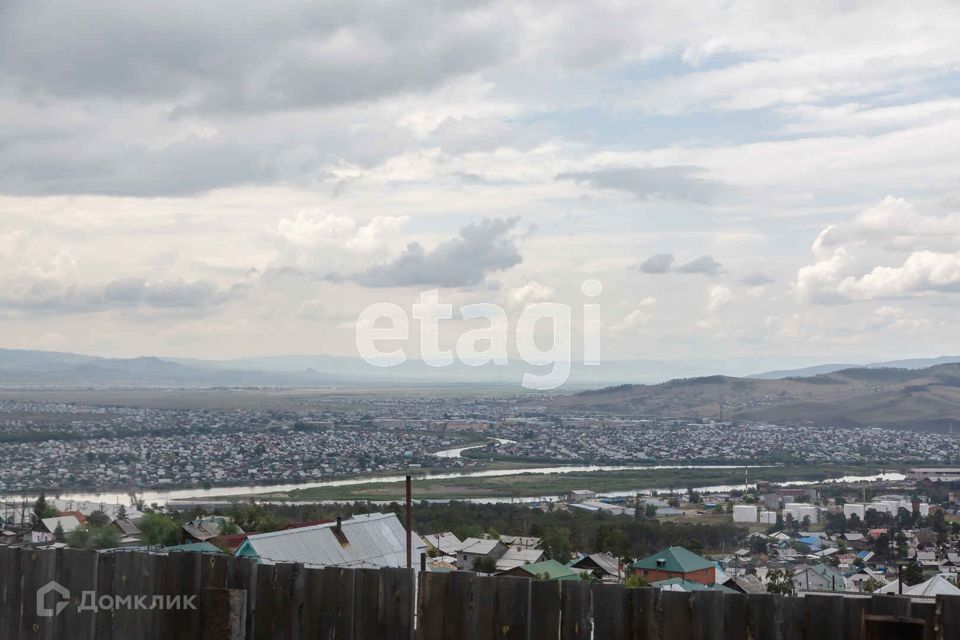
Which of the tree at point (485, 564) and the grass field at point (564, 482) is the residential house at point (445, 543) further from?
the grass field at point (564, 482)

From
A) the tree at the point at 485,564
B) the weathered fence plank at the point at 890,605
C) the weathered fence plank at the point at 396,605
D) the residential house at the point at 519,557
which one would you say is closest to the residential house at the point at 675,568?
the tree at the point at 485,564

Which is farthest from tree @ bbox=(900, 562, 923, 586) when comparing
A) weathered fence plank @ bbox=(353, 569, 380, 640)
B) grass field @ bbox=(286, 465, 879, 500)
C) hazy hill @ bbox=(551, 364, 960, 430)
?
hazy hill @ bbox=(551, 364, 960, 430)

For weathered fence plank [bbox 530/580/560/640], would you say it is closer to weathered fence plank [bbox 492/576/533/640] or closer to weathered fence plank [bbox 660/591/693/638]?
weathered fence plank [bbox 492/576/533/640]

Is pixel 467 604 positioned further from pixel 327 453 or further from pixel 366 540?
pixel 327 453

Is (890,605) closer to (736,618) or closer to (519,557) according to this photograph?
(736,618)

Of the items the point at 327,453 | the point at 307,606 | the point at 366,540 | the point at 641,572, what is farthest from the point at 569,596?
the point at 327,453

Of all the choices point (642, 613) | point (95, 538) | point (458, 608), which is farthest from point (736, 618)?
point (95, 538)
